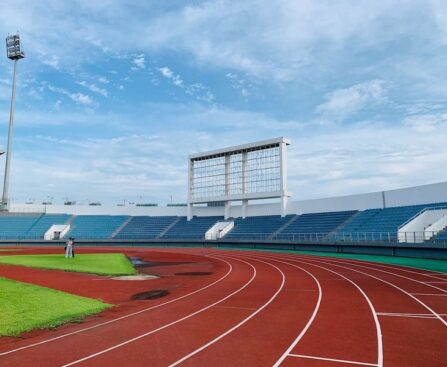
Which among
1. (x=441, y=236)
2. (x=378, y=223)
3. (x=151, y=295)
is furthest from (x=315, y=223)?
(x=151, y=295)

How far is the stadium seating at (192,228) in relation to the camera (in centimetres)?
5312

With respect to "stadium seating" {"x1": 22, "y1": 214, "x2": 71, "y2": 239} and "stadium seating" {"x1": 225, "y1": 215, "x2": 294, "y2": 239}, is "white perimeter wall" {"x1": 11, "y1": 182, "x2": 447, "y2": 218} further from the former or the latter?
"stadium seating" {"x1": 22, "y1": 214, "x2": 71, "y2": 239}

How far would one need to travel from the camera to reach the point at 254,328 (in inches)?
354

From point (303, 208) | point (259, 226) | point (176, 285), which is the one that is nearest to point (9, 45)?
point (259, 226)

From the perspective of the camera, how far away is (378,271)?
20.4 m

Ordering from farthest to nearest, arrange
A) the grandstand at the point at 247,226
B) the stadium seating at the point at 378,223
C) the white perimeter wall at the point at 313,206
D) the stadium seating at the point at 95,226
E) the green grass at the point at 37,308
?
the stadium seating at the point at 95,226 → the white perimeter wall at the point at 313,206 → the grandstand at the point at 247,226 → the stadium seating at the point at 378,223 → the green grass at the point at 37,308

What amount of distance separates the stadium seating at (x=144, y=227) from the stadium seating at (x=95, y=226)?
189 cm

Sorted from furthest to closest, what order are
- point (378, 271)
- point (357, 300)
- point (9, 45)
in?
point (9, 45) < point (378, 271) < point (357, 300)

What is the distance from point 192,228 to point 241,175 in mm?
11241

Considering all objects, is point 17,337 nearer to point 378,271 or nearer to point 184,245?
point 378,271

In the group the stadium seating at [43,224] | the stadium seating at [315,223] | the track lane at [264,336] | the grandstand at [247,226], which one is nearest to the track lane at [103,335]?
the track lane at [264,336]

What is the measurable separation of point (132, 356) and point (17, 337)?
3028 millimetres

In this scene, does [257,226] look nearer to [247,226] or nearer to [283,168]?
[247,226]

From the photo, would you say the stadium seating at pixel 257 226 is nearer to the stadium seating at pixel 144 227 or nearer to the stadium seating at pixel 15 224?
the stadium seating at pixel 144 227
